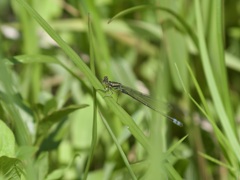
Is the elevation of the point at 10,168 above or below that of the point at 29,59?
below

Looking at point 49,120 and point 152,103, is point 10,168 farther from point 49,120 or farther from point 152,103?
point 152,103

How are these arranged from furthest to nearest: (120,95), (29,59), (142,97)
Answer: (120,95), (142,97), (29,59)

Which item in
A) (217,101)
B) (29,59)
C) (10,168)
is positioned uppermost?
(29,59)

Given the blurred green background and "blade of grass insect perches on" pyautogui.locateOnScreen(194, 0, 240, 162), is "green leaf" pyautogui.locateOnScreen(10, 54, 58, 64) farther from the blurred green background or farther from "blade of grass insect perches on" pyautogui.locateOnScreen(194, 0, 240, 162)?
"blade of grass insect perches on" pyautogui.locateOnScreen(194, 0, 240, 162)

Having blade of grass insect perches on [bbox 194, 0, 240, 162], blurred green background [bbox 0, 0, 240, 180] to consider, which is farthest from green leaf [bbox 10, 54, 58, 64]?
blade of grass insect perches on [bbox 194, 0, 240, 162]

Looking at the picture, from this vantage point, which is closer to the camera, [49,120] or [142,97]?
[49,120]

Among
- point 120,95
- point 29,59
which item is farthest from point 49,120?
point 120,95

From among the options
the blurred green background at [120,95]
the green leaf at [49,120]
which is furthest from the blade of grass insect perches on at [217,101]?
the green leaf at [49,120]

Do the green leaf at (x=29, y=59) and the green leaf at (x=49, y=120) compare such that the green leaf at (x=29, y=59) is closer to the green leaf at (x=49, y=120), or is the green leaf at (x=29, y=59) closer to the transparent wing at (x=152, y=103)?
the green leaf at (x=49, y=120)
